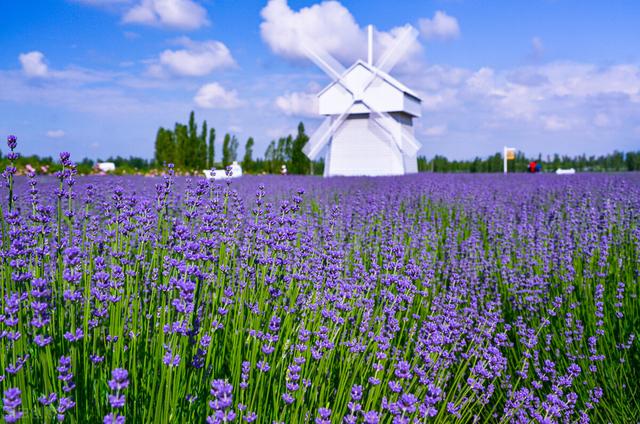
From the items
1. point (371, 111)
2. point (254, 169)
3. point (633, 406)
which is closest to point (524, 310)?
point (633, 406)

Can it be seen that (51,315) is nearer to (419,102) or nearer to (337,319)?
(337,319)

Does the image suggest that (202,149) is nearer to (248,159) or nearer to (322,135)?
(248,159)

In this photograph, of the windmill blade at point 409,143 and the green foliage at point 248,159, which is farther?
the green foliage at point 248,159

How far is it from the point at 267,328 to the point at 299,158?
31.2 metres

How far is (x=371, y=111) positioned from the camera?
21.4 m

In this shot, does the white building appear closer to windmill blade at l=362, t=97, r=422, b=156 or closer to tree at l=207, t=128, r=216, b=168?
windmill blade at l=362, t=97, r=422, b=156

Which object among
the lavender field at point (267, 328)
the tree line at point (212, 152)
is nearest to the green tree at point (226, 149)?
the tree line at point (212, 152)

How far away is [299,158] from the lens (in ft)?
109

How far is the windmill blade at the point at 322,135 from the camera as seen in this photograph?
2217cm

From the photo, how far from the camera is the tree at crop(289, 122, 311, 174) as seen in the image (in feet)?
109

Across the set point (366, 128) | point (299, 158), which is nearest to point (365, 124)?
point (366, 128)

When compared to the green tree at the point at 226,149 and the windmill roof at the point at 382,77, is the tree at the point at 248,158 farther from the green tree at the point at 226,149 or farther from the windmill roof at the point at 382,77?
the windmill roof at the point at 382,77

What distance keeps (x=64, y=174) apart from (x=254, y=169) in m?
34.1

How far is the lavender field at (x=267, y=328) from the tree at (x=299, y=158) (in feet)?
91.8
